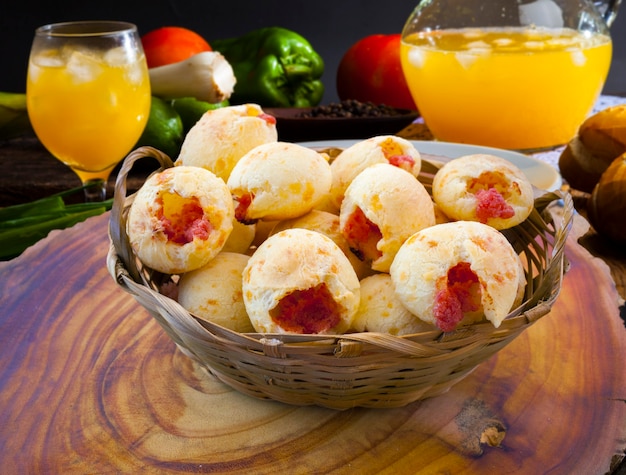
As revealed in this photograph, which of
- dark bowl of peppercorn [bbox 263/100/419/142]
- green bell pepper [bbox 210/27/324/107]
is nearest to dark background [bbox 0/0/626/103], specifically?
green bell pepper [bbox 210/27/324/107]

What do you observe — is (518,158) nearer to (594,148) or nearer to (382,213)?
(594,148)

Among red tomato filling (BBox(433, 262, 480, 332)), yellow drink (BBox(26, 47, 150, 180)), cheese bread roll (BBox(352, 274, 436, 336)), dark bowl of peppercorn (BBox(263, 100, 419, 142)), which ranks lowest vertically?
dark bowl of peppercorn (BBox(263, 100, 419, 142))

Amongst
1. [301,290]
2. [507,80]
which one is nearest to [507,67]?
[507,80]

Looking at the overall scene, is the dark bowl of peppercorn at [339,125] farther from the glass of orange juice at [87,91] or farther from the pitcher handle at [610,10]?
the pitcher handle at [610,10]

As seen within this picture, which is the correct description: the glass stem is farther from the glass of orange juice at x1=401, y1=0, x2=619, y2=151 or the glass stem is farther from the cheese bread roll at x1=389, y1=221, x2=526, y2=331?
the cheese bread roll at x1=389, y1=221, x2=526, y2=331

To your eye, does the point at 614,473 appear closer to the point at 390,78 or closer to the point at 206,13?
the point at 390,78

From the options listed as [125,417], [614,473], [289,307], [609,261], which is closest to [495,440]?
[614,473]

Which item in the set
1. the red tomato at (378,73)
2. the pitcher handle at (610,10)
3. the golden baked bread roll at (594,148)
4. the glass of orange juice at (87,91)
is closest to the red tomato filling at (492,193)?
the golden baked bread roll at (594,148)
